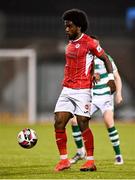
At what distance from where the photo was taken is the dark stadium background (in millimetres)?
27984

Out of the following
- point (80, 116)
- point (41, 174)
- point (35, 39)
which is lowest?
point (41, 174)

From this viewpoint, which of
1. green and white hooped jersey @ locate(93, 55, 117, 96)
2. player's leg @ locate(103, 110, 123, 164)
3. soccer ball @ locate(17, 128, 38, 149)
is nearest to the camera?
soccer ball @ locate(17, 128, 38, 149)

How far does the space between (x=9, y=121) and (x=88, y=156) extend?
1519cm

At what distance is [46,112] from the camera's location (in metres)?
27.1

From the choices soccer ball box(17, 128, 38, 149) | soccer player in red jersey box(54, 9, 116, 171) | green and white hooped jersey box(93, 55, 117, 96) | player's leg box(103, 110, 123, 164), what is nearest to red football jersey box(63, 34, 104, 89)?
soccer player in red jersey box(54, 9, 116, 171)

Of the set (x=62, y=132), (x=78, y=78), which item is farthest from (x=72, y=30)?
(x=62, y=132)

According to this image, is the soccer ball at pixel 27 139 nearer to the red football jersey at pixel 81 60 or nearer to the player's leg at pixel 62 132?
the player's leg at pixel 62 132

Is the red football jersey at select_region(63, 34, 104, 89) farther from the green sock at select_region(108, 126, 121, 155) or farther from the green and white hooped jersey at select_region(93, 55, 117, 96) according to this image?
the green and white hooped jersey at select_region(93, 55, 117, 96)

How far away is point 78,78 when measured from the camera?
32.8 ft

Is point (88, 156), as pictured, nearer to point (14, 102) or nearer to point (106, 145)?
point (106, 145)

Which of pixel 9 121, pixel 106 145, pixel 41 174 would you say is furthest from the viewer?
pixel 9 121

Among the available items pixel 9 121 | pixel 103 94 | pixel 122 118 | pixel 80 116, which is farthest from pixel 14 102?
pixel 80 116

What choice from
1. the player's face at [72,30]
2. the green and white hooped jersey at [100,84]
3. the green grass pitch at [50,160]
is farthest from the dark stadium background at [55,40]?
A: the player's face at [72,30]

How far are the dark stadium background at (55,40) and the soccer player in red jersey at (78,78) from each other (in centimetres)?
1701
